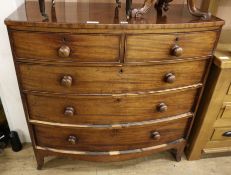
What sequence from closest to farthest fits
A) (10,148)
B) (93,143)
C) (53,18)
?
(53,18), (93,143), (10,148)

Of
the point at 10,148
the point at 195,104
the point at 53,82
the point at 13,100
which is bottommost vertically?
the point at 10,148

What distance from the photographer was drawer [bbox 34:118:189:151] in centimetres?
121

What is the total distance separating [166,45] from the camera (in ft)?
3.18

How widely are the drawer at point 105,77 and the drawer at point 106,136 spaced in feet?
0.86

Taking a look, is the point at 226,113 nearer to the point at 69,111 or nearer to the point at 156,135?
the point at 156,135

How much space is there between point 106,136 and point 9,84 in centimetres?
71

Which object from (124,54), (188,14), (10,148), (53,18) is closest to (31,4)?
(53,18)

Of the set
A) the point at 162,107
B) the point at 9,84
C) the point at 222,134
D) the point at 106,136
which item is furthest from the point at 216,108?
the point at 9,84

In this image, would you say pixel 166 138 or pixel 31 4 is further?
pixel 166 138

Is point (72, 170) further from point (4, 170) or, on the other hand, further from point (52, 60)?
point (52, 60)

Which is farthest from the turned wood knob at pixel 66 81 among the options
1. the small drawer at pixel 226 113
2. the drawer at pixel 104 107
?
the small drawer at pixel 226 113

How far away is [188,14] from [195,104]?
1.71 ft

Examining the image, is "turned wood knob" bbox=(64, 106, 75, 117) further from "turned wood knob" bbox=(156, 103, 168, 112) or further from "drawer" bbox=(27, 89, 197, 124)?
"turned wood knob" bbox=(156, 103, 168, 112)

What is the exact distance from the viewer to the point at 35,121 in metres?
1.17
